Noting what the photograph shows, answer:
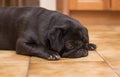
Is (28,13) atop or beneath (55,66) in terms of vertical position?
atop

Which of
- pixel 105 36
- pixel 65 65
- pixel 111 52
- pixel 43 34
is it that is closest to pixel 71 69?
pixel 65 65

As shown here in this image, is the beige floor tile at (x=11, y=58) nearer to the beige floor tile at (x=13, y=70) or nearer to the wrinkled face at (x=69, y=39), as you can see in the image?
the beige floor tile at (x=13, y=70)

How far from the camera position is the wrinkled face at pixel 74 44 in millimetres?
1733

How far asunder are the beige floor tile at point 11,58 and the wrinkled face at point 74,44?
24 centimetres

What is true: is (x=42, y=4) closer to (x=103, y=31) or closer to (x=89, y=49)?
(x=103, y=31)

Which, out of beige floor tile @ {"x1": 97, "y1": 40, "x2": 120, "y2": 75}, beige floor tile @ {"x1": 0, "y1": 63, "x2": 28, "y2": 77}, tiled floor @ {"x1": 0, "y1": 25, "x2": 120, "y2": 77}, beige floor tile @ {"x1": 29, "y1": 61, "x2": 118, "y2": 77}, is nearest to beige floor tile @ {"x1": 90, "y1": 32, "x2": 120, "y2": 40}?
beige floor tile @ {"x1": 97, "y1": 40, "x2": 120, "y2": 75}

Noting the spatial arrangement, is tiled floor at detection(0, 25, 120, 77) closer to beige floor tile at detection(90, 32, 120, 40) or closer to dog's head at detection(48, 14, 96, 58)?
dog's head at detection(48, 14, 96, 58)

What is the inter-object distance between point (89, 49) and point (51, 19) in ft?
1.26

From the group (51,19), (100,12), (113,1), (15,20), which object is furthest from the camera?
(100,12)

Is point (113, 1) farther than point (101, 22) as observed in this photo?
No

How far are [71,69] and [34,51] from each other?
0.35 metres

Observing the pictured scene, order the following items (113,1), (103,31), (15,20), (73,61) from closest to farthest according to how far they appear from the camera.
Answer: (73,61) → (15,20) → (103,31) → (113,1)

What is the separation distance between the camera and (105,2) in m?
3.20

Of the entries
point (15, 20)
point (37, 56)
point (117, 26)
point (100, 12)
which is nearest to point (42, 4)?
point (100, 12)
